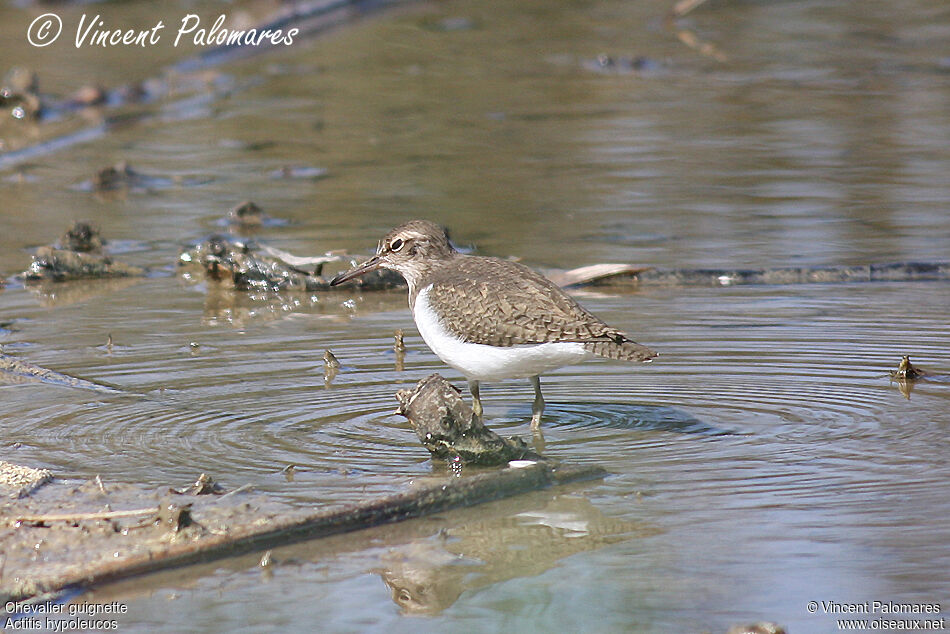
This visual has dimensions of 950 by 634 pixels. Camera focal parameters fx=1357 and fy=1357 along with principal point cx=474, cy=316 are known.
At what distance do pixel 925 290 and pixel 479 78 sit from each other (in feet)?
32.4

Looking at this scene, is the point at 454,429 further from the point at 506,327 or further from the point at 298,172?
the point at 298,172

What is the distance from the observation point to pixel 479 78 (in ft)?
57.4

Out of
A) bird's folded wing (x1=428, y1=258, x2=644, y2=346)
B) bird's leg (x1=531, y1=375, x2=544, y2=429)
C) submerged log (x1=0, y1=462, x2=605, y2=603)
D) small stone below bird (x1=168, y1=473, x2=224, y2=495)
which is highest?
bird's folded wing (x1=428, y1=258, x2=644, y2=346)

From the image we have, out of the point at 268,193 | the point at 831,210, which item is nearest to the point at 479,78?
the point at 268,193

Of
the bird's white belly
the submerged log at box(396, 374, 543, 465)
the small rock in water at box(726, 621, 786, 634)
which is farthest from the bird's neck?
the small rock in water at box(726, 621, 786, 634)

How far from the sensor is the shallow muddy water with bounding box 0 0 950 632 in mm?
4375

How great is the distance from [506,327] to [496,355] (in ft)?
0.47

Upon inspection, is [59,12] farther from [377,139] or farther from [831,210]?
[831,210]

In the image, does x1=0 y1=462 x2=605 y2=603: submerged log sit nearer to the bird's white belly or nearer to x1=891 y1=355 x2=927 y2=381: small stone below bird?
→ the bird's white belly

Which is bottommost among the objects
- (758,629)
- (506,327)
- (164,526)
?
(758,629)

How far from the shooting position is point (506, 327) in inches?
250

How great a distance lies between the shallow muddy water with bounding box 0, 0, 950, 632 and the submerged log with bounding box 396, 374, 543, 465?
144 millimetres

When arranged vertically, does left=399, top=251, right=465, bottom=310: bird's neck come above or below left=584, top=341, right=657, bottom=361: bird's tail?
above

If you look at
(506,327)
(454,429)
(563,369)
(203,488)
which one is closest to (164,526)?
(203,488)
